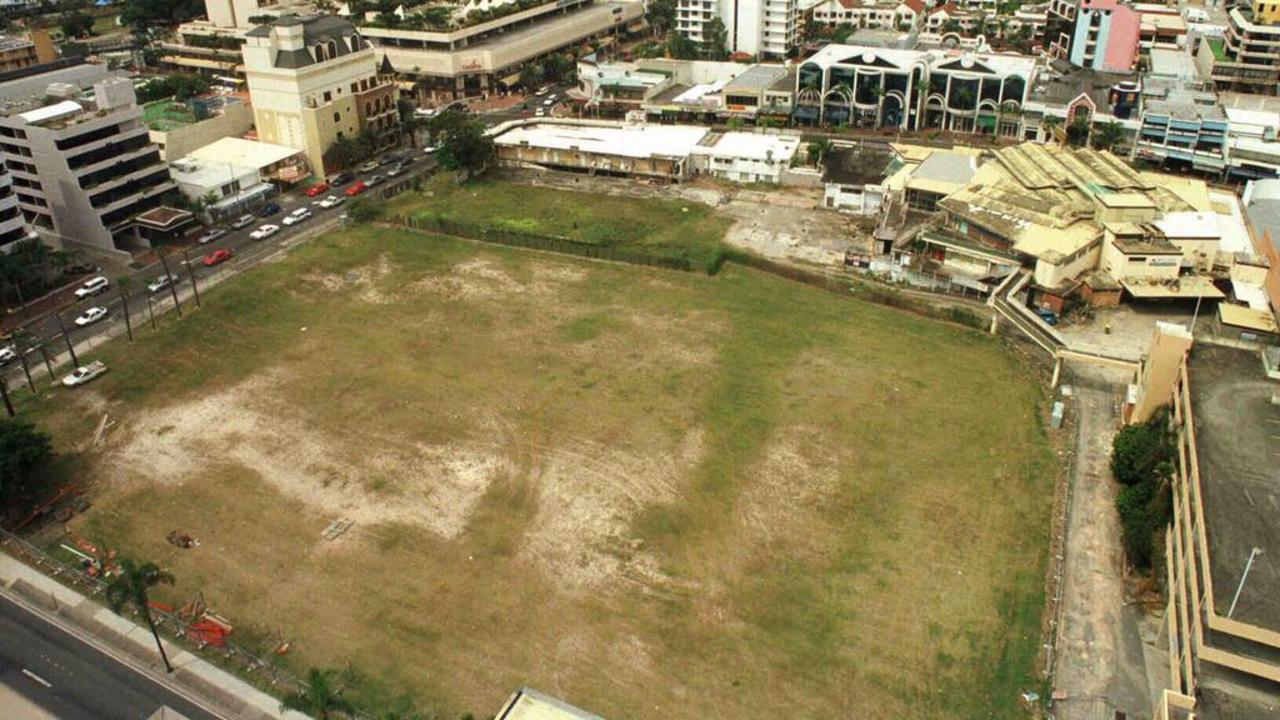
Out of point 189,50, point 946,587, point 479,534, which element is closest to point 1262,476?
point 946,587

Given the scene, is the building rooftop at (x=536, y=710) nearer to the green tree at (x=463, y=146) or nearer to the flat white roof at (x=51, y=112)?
the flat white roof at (x=51, y=112)

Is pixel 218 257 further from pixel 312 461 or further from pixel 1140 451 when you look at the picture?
pixel 1140 451

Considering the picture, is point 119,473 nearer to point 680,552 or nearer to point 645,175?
point 680,552

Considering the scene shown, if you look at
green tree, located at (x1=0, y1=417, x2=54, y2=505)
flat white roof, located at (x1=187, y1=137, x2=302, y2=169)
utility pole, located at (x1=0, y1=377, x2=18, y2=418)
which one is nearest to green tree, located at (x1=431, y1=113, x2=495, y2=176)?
flat white roof, located at (x1=187, y1=137, x2=302, y2=169)

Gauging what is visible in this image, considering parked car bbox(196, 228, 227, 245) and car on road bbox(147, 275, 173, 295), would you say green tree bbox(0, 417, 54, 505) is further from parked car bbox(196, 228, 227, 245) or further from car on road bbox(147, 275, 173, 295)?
parked car bbox(196, 228, 227, 245)

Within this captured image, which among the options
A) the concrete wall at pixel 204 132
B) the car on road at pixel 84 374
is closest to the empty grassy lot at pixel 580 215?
the concrete wall at pixel 204 132

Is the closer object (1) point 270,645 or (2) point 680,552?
(1) point 270,645
